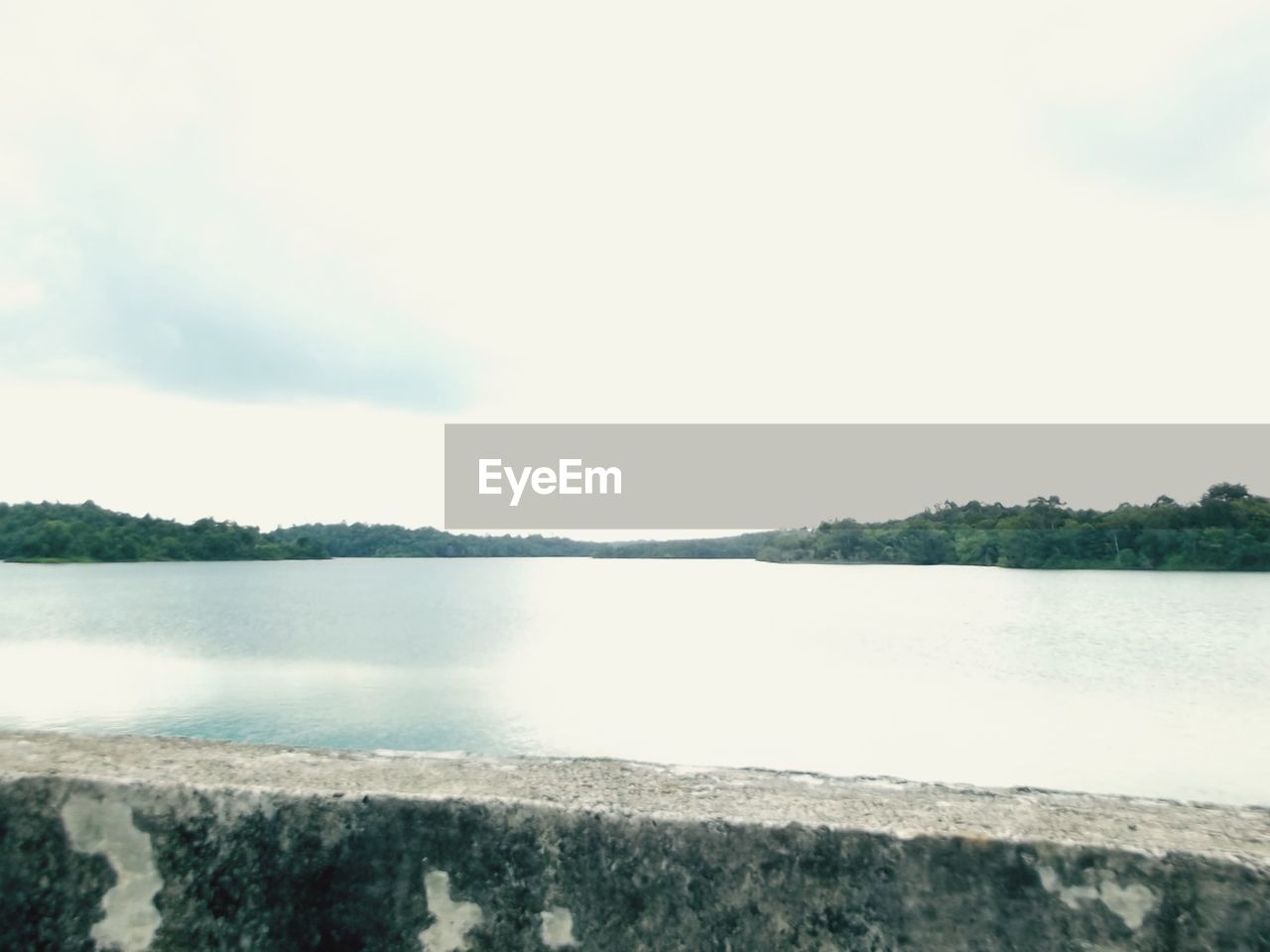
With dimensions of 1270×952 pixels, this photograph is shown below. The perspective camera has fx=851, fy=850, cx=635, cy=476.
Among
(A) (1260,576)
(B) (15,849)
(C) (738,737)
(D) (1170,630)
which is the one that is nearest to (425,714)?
(C) (738,737)

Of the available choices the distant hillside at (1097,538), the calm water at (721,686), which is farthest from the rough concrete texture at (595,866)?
the distant hillside at (1097,538)

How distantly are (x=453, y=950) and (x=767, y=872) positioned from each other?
54 cm

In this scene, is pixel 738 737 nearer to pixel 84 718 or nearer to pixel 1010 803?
pixel 84 718

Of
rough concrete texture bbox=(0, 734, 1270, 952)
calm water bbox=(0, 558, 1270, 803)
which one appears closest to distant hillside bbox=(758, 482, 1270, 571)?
calm water bbox=(0, 558, 1270, 803)

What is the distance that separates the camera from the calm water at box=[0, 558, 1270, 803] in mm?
15812

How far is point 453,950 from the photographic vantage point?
1410 mm

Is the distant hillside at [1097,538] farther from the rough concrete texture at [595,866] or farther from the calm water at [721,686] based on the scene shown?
the rough concrete texture at [595,866]

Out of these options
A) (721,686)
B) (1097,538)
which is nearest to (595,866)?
(721,686)

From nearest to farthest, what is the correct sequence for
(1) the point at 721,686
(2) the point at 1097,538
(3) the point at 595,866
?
(3) the point at 595,866, (1) the point at 721,686, (2) the point at 1097,538

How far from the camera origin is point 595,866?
139 cm

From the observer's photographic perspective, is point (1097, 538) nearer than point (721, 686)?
No

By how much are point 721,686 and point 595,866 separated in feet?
74.4

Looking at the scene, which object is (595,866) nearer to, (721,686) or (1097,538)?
(721,686)

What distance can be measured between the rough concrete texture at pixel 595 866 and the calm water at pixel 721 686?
29.9 feet
